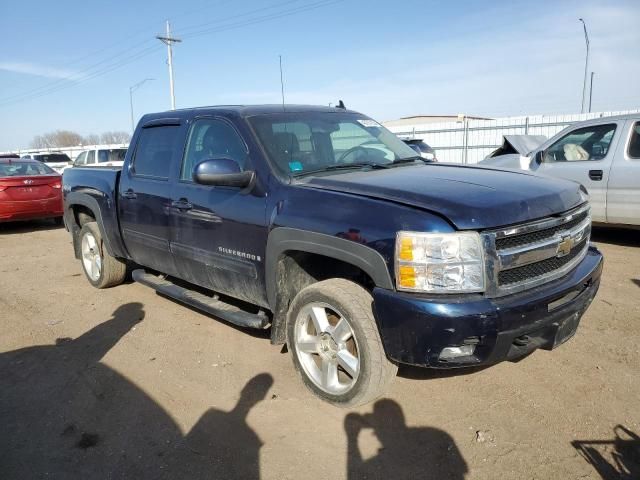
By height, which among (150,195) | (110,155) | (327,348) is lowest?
(327,348)

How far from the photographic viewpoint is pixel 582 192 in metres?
3.64

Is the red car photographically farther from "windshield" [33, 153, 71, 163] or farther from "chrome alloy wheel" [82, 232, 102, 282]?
"windshield" [33, 153, 71, 163]

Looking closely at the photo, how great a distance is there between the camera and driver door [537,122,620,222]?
674 cm

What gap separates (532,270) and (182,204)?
2690 mm

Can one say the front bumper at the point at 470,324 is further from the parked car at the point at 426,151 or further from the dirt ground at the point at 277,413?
the parked car at the point at 426,151

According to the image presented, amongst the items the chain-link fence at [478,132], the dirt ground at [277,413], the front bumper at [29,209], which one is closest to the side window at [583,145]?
the dirt ground at [277,413]

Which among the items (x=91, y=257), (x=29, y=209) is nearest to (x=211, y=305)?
(x=91, y=257)

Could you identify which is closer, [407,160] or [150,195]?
[407,160]

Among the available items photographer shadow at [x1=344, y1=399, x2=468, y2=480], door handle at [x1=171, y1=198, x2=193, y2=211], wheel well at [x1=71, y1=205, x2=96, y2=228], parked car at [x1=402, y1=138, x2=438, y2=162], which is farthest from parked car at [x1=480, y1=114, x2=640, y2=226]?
wheel well at [x1=71, y1=205, x2=96, y2=228]

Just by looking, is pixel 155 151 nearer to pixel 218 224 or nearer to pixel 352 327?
pixel 218 224

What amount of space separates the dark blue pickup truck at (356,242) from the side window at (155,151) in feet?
0.07

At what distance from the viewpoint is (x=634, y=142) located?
6.58 metres

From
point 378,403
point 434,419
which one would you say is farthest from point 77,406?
point 434,419

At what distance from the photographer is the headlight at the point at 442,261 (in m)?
2.60
